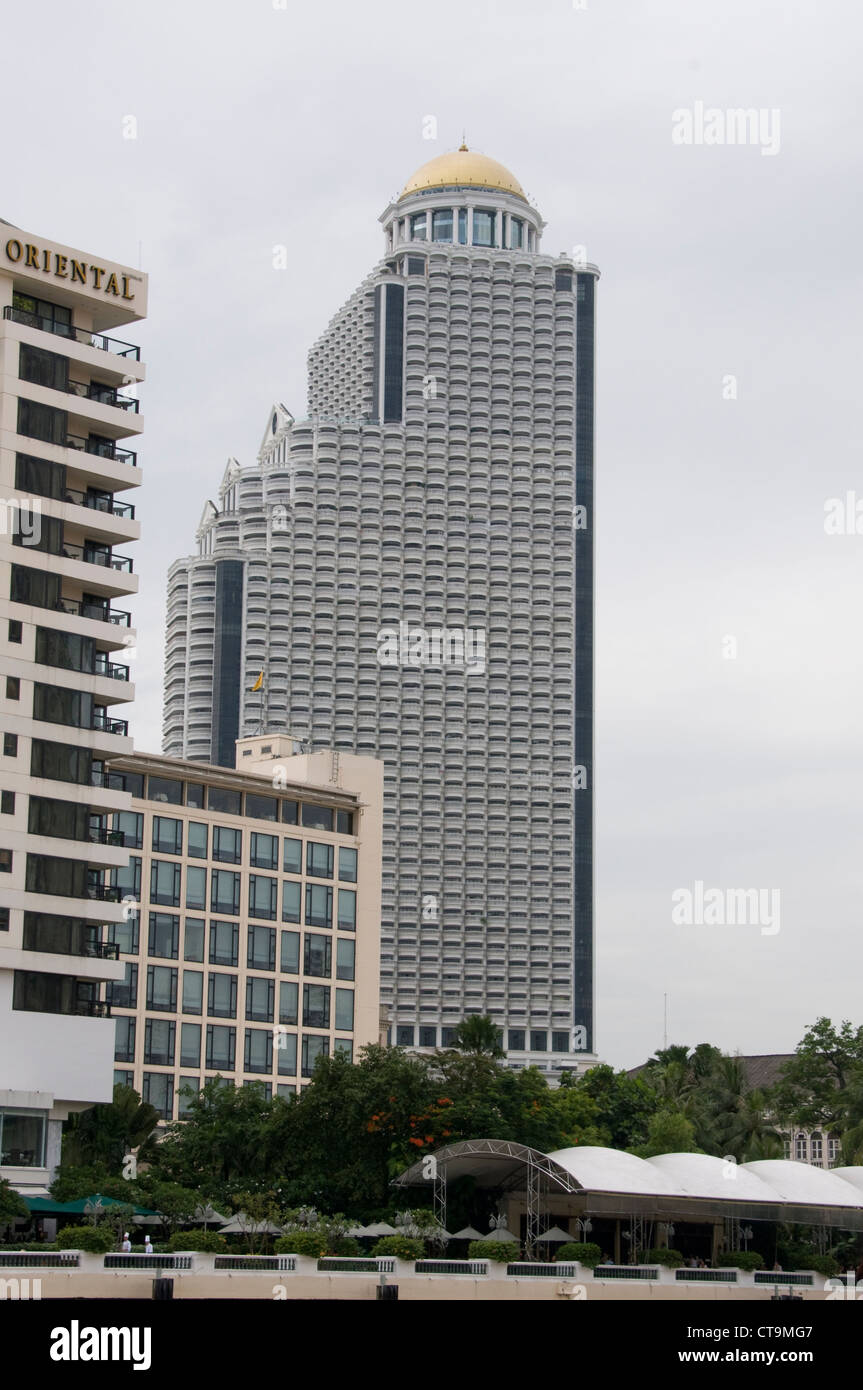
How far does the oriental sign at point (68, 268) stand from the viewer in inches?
3282

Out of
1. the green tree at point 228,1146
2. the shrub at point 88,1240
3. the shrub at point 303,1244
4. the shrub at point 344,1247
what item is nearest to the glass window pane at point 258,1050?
the green tree at point 228,1146

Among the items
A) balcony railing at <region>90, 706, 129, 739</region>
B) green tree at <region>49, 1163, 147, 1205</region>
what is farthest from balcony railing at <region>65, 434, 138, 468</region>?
green tree at <region>49, 1163, 147, 1205</region>

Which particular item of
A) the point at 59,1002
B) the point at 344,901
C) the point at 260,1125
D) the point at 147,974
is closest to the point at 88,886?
the point at 59,1002

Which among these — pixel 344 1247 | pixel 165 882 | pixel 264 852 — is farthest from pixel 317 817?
pixel 344 1247

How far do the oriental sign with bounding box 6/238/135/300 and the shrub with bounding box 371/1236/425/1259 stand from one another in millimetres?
42737

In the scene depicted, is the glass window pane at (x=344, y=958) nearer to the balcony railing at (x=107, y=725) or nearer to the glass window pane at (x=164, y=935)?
the glass window pane at (x=164, y=935)

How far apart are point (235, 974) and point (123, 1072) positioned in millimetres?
10384

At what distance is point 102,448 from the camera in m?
87.1

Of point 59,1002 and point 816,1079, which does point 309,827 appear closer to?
point 816,1079

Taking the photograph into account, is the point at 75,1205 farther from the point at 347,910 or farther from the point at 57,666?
the point at 347,910

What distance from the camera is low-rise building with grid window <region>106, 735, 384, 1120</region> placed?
5074 inches

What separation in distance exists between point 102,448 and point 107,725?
1234 cm

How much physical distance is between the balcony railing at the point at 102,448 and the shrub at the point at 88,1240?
37028 mm

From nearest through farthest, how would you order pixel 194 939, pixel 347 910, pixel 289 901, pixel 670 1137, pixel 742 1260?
pixel 742 1260 → pixel 670 1137 → pixel 194 939 → pixel 289 901 → pixel 347 910
